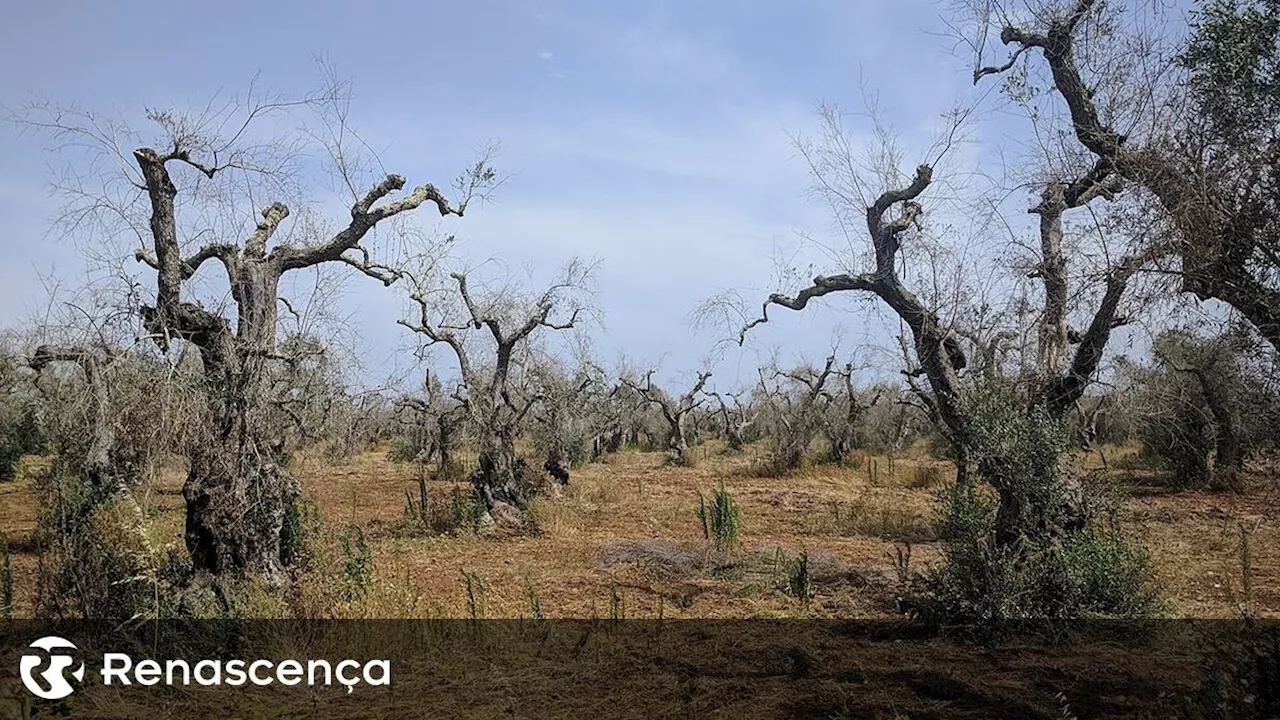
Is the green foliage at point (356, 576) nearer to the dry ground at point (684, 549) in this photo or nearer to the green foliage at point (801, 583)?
the dry ground at point (684, 549)

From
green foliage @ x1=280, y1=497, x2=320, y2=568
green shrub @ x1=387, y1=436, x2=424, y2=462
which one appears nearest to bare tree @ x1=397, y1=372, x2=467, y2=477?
green shrub @ x1=387, y1=436, x2=424, y2=462

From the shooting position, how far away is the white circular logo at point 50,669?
230 inches

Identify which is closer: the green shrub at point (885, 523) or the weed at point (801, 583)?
the weed at point (801, 583)

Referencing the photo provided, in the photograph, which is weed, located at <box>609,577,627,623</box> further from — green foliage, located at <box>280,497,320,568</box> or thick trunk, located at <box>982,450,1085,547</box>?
thick trunk, located at <box>982,450,1085,547</box>

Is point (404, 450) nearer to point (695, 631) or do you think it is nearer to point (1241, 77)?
point (695, 631)

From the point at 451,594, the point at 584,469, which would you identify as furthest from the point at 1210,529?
the point at 584,469

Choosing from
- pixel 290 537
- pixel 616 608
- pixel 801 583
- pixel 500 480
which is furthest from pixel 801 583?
pixel 500 480

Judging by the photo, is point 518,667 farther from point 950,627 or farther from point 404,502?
point 404,502

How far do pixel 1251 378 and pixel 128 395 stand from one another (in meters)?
8.29

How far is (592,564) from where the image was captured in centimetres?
1132

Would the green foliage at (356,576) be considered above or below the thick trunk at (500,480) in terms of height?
below

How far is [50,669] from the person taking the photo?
620cm

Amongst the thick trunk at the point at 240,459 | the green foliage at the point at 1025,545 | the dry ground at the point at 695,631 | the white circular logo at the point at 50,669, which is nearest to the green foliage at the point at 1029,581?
the green foliage at the point at 1025,545

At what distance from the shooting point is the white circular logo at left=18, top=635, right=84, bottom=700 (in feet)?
19.2
